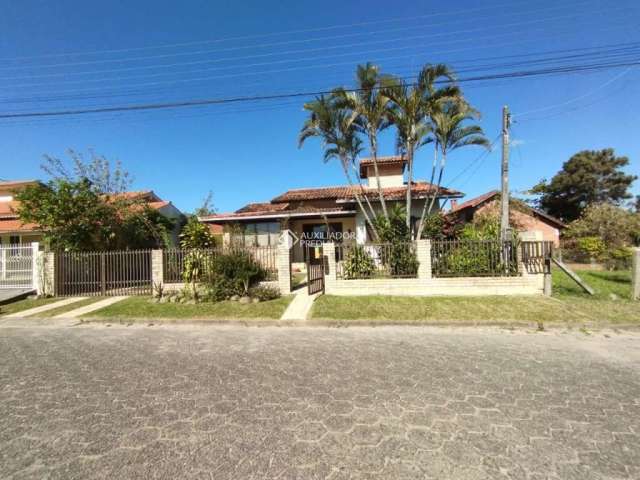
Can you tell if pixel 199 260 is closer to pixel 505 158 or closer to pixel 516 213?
pixel 505 158

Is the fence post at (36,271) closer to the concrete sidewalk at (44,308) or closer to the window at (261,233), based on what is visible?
the concrete sidewalk at (44,308)

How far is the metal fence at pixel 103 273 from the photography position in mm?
11523

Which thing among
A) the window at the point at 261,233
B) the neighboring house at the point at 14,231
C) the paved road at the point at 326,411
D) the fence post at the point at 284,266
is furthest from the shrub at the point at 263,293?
the neighboring house at the point at 14,231

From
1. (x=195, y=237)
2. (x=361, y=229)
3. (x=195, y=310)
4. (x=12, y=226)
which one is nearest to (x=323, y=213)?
(x=361, y=229)

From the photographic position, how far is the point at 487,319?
22.6ft

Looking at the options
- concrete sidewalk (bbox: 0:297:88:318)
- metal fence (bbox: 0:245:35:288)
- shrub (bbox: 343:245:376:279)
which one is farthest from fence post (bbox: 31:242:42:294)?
shrub (bbox: 343:245:376:279)

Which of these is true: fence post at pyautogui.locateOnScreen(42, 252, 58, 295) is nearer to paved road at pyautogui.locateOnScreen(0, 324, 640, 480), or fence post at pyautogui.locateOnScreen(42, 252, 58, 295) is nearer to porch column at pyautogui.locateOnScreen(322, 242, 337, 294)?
paved road at pyautogui.locateOnScreen(0, 324, 640, 480)

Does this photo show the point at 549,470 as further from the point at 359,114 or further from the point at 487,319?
the point at 359,114

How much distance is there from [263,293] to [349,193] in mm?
9625

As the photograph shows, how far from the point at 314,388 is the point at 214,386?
1217mm

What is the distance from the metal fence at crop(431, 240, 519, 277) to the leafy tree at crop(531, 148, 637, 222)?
3188 centimetres

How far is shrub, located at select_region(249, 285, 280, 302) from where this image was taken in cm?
952

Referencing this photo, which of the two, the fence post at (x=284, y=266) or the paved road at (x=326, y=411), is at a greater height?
the fence post at (x=284, y=266)

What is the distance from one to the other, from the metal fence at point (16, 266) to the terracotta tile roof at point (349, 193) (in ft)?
37.8
